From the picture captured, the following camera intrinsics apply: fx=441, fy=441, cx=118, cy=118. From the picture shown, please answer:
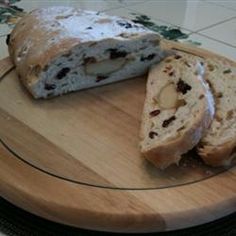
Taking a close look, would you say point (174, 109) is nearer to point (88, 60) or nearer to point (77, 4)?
point (88, 60)

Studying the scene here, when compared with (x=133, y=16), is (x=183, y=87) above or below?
above

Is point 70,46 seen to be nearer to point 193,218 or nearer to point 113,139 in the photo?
point 113,139

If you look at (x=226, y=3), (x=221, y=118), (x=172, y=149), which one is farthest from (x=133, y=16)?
(x=172, y=149)

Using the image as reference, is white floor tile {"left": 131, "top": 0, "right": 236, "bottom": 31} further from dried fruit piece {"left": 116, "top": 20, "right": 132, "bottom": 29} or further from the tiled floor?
dried fruit piece {"left": 116, "top": 20, "right": 132, "bottom": 29}

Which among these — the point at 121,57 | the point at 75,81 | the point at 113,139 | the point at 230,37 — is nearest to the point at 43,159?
the point at 113,139

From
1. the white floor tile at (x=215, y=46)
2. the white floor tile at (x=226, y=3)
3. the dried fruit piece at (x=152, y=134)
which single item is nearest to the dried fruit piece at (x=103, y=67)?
the dried fruit piece at (x=152, y=134)

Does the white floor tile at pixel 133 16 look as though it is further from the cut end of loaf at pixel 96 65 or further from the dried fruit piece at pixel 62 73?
the dried fruit piece at pixel 62 73
